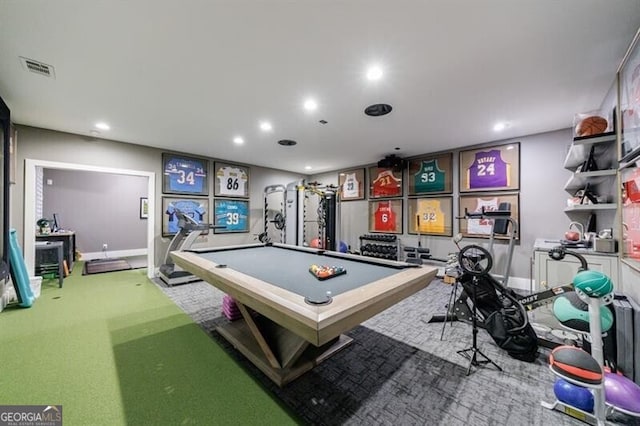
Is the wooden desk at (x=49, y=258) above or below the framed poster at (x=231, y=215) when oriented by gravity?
below

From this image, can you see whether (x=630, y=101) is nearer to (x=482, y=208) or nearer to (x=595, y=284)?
(x=595, y=284)

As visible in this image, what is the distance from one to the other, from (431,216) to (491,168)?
139 cm

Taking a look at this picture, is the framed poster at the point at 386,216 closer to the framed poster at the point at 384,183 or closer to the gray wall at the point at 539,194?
the framed poster at the point at 384,183

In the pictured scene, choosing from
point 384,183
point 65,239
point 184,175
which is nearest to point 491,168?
point 384,183

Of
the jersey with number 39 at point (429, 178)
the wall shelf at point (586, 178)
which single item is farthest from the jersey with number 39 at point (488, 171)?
the wall shelf at point (586, 178)

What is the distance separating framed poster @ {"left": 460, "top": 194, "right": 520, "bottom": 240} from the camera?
4.22 meters

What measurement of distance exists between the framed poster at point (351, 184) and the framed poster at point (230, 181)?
253cm

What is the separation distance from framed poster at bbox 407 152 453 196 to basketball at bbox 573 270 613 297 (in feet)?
12.4

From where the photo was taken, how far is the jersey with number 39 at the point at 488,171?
4.34 meters

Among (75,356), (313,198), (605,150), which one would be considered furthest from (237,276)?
(313,198)

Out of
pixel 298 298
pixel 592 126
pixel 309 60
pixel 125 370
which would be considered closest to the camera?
pixel 298 298

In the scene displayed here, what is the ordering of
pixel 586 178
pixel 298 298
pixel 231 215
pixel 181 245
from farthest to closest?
pixel 231 215, pixel 181 245, pixel 586 178, pixel 298 298

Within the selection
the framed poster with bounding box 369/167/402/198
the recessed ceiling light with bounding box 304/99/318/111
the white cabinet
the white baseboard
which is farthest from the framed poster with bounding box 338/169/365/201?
the white baseboard

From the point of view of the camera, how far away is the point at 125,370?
6.36ft
